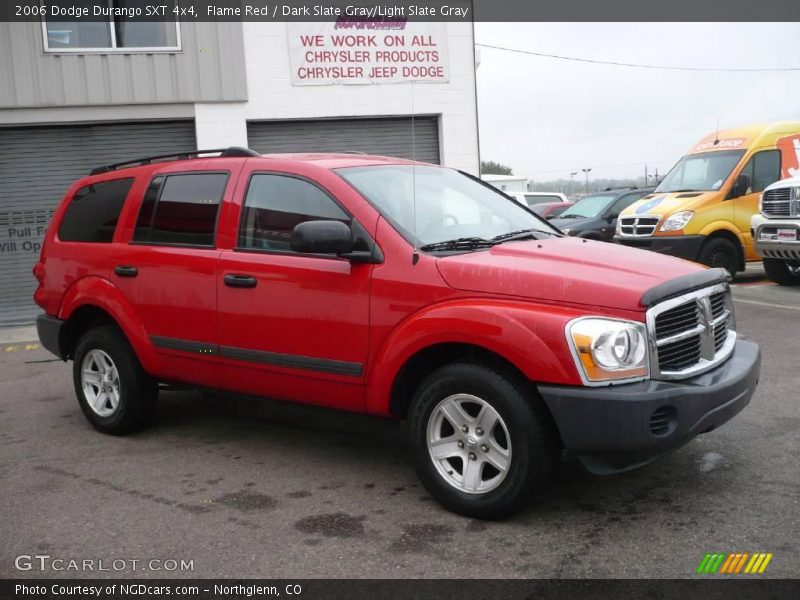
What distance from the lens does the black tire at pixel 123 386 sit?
5.33 metres

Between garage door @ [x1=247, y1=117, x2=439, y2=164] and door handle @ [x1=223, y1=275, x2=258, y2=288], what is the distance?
8.73 m

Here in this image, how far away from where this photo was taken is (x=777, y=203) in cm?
1109

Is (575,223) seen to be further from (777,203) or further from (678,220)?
(777,203)

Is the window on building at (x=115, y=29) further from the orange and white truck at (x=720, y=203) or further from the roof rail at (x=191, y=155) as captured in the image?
the orange and white truck at (x=720, y=203)

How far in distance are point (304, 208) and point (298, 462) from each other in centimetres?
150

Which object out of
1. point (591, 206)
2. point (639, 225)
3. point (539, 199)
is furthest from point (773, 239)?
point (539, 199)

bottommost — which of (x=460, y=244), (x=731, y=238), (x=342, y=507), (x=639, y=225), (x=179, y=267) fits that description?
(x=342, y=507)

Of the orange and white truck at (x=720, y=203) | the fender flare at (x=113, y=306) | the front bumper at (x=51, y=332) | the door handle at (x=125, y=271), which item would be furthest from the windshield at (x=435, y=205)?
the orange and white truck at (x=720, y=203)

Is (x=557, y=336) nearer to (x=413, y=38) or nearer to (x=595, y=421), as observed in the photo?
(x=595, y=421)

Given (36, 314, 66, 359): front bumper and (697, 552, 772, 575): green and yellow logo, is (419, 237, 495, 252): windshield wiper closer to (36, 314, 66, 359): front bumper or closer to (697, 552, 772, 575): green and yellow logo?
(697, 552, 772, 575): green and yellow logo

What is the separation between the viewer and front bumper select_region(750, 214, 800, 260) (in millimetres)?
10820

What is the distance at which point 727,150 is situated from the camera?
497 inches

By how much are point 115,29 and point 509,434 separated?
36.4 feet

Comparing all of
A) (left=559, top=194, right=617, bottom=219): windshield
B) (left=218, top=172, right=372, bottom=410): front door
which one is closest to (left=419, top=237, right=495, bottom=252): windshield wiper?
(left=218, top=172, right=372, bottom=410): front door
